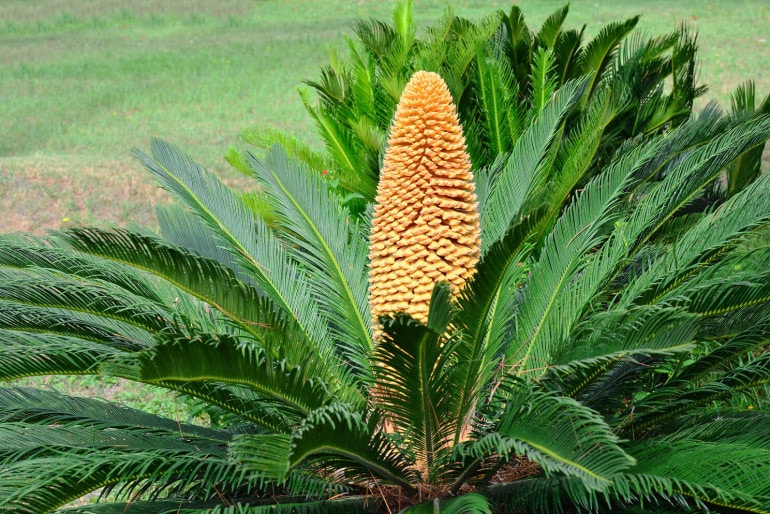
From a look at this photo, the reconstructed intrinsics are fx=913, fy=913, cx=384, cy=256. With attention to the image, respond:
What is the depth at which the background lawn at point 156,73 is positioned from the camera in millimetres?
9141

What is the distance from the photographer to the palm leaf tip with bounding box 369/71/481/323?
289 centimetres

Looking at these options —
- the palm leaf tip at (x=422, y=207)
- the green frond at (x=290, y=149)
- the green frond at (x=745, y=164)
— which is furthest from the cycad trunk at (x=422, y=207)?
the green frond at (x=290, y=149)

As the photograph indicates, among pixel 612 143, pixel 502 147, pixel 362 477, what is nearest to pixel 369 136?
pixel 502 147

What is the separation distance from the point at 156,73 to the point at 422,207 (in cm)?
1320

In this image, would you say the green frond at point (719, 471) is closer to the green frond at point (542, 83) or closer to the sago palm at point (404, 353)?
the sago palm at point (404, 353)

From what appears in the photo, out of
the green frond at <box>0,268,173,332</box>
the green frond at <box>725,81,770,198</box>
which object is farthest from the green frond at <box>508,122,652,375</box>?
the green frond at <box>725,81,770,198</box>

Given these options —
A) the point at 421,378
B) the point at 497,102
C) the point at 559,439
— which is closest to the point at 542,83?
the point at 497,102

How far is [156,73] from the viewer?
1517cm

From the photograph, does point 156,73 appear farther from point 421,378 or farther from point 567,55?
point 421,378

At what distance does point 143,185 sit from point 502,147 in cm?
540

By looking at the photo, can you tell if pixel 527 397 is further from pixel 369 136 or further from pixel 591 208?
pixel 369 136

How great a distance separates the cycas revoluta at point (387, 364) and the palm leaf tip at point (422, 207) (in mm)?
44

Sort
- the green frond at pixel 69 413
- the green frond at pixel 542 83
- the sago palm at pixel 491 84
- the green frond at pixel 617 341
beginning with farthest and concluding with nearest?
the sago palm at pixel 491 84 → the green frond at pixel 542 83 → the green frond at pixel 69 413 → the green frond at pixel 617 341

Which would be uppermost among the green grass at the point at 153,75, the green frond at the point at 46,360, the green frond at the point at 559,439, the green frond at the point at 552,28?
the green frond at the point at 552,28
